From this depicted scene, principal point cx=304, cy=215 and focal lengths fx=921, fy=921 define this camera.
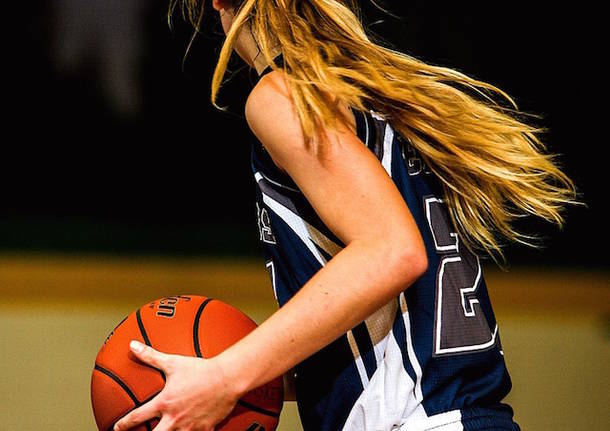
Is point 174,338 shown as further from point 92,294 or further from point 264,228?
point 92,294

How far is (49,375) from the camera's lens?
3.88 m

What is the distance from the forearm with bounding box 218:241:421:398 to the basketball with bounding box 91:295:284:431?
0.18m

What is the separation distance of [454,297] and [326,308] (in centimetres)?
28

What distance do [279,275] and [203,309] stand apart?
151mm

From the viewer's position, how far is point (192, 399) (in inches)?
49.9

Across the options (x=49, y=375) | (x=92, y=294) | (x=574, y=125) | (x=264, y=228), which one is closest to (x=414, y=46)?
(x=574, y=125)

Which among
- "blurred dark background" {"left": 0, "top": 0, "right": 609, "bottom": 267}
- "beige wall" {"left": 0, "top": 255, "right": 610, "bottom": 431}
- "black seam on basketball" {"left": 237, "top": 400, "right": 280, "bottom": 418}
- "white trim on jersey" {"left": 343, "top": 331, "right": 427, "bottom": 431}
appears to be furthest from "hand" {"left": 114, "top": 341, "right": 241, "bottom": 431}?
"blurred dark background" {"left": 0, "top": 0, "right": 609, "bottom": 267}

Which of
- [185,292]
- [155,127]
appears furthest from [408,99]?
[155,127]

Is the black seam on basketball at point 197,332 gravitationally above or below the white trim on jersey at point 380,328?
above

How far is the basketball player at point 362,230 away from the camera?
123 cm

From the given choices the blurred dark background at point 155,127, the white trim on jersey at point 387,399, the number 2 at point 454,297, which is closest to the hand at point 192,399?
the white trim on jersey at point 387,399

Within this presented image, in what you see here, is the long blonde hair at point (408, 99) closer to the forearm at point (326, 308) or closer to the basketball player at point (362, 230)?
the basketball player at point (362, 230)

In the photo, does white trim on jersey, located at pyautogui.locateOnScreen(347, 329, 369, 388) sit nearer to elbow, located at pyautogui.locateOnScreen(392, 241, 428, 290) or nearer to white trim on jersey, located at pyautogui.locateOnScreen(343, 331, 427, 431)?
white trim on jersey, located at pyautogui.locateOnScreen(343, 331, 427, 431)

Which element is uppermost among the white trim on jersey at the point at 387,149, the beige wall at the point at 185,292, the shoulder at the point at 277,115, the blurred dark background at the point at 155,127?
the shoulder at the point at 277,115
